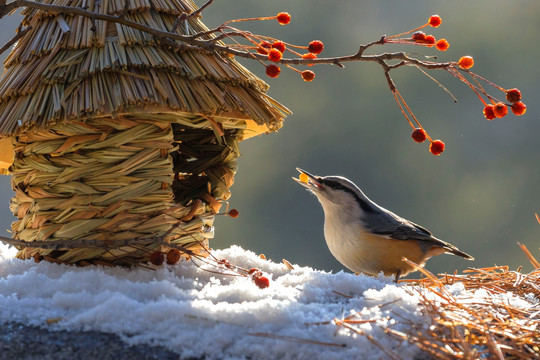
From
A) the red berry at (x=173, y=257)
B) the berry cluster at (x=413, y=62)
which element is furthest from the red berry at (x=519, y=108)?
the red berry at (x=173, y=257)

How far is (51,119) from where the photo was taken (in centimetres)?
197

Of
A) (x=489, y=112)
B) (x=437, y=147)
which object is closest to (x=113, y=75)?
(x=437, y=147)

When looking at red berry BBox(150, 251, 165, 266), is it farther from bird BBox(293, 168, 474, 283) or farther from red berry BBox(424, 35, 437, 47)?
red berry BBox(424, 35, 437, 47)

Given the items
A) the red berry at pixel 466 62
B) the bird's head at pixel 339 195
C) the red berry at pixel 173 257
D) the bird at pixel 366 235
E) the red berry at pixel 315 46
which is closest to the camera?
the red berry at pixel 466 62

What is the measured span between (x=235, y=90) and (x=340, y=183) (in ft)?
2.18

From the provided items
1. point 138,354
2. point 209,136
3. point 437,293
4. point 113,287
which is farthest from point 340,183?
point 138,354

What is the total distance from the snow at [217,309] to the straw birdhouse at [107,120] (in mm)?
138

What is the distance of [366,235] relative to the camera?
8.14 feet

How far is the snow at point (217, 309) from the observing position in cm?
152

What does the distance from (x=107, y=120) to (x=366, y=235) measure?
1.06m

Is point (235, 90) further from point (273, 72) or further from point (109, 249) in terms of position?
point (109, 249)

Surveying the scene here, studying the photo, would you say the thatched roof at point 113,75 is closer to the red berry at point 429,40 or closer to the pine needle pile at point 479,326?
the red berry at point 429,40

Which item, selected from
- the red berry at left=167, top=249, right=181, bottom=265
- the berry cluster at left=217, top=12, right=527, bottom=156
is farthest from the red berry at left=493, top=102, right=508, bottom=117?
the red berry at left=167, top=249, right=181, bottom=265

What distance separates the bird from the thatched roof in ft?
1.65
